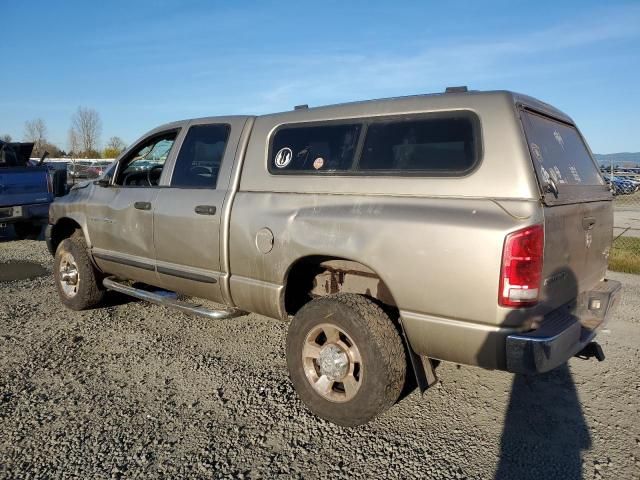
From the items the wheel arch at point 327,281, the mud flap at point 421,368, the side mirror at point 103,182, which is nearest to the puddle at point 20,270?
the side mirror at point 103,182

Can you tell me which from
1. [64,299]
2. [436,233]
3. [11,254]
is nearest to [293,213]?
[436,233]

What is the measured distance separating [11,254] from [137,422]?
6.95 meters

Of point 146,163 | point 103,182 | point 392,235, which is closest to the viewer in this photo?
point 392,235

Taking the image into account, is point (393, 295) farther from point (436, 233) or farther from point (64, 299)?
point (64, 299)

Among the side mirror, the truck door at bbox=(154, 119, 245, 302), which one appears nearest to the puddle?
the side mirror

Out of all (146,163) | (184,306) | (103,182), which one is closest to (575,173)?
(184,306)

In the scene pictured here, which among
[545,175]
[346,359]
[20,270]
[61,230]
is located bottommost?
[20,270]

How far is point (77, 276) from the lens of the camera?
5316 mm

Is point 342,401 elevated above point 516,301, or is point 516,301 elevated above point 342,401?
point 516,301

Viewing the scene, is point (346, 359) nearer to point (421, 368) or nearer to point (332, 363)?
point (332, 363)

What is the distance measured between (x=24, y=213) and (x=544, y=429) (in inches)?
368

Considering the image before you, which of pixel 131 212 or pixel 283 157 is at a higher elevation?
pixel 283 157

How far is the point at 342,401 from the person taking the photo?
3123mm

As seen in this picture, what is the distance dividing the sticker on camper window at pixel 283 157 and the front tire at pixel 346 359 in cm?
108
